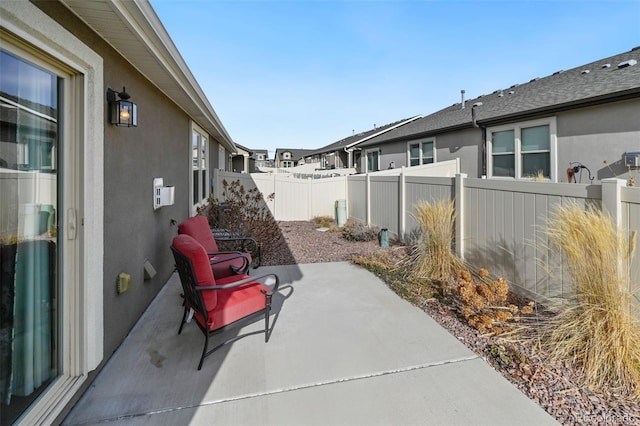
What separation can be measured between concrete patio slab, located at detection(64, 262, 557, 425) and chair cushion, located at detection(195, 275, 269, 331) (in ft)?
1.16

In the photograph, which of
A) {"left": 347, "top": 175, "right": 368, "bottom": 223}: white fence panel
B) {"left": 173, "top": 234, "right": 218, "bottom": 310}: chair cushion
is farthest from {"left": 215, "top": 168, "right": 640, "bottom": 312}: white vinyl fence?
{"left": 173, "top": 234, "right": 218, "bottom": 310}: chair cushion

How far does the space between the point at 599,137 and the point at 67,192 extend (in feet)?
28.7

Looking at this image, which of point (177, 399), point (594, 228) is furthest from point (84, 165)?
point (594, 228)

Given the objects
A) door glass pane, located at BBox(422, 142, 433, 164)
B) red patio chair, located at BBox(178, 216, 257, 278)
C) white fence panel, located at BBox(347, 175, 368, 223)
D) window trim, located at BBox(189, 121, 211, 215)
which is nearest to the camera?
red patio chair, located at BBox(178, 216, 257, 278)

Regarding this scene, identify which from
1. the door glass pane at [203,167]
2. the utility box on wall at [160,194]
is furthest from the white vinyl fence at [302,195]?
the utility box on wall at [160,194]

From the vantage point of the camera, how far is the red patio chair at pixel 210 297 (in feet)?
8.64

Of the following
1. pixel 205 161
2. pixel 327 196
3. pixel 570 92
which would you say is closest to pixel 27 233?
pixel 205 161

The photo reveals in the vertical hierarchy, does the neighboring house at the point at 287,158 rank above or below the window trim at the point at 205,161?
above

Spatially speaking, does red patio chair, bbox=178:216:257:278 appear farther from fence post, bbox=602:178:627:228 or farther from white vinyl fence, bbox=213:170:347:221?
white vinyl fence, bbox=213:170:347:221

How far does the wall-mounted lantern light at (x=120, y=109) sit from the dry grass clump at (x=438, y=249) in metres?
4.19

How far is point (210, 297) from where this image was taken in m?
2.68

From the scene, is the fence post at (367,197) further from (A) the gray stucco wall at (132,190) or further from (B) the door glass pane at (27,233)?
(B) the door glass pane at (27,233)

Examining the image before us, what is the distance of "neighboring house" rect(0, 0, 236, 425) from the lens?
1.74 metres

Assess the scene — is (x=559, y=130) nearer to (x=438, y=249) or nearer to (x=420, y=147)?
(x=438, y=249)
